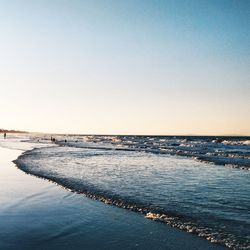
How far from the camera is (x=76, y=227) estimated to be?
7.70 meters

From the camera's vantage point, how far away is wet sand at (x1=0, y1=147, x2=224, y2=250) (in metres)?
6.57

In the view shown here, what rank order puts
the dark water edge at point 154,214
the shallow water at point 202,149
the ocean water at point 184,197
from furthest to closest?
the shallow water at point 202,149 < the ocean water at point 184,197 < the dark water edge at point 154,214

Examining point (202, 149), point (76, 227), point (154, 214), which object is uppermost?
point (202, 149)

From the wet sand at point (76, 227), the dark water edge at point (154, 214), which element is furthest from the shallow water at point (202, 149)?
the wet sand at point (76, 227)

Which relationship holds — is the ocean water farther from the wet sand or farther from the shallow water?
the shallow water

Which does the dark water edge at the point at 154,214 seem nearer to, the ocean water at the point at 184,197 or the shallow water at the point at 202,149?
the ocean water at the point at 184,197

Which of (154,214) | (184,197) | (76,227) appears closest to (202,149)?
(184,197)

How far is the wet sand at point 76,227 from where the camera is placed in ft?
21.6

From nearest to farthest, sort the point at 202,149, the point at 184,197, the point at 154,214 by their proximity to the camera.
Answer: the point at 154,214 → the point at 184,197 → the point at 202,149

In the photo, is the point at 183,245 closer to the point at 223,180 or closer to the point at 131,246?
the point at 131,246

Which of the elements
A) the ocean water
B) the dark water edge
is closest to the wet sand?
the dark water edge

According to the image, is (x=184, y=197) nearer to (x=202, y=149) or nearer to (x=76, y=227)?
(x=76, y=227)

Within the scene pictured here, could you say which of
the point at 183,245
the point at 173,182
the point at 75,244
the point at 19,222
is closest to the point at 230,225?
the point at 183,245

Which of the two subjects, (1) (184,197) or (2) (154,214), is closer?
(2) (154,214)
